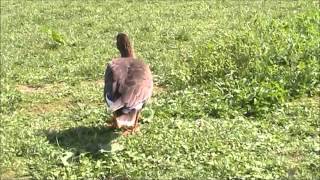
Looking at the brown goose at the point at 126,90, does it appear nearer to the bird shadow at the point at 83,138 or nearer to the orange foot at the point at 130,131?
the orange foot at the point at 130,131

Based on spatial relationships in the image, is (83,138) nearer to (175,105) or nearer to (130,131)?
(130,131)

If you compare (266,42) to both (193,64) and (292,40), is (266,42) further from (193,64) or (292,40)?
(193,64)

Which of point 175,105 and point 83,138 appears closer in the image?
point 83,138

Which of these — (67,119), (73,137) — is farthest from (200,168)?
(67,119)

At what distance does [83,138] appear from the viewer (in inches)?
241

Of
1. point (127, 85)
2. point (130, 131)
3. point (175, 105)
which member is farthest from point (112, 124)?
point (175, 105)

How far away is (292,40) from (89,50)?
11.4 ft

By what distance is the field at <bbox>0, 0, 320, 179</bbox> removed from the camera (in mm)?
5402

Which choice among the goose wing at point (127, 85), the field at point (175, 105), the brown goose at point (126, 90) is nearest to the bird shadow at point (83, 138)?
the field at point (175, 105)

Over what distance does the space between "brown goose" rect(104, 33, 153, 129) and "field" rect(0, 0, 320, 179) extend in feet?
0.83

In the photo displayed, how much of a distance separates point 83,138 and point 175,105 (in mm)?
1184

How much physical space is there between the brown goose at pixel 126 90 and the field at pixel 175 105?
0.83ft

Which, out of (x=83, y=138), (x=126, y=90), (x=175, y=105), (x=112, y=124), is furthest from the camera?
(x=175, y=105)

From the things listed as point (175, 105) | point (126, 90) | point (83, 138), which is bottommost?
point (83, 138)
